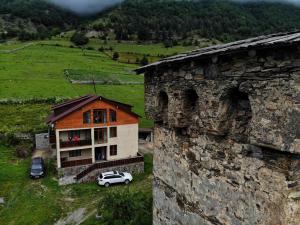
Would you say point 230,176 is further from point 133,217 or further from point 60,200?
point 60,200

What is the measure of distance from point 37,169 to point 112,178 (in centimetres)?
678

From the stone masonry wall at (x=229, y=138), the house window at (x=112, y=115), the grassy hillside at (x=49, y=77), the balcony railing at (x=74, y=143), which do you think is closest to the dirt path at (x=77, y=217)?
the balcony railing at (x=74, y=143)

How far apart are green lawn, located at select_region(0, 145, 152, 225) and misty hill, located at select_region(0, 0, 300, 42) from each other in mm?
106003

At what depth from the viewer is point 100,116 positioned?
111ft

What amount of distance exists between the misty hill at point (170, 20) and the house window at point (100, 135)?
101694 millimetres

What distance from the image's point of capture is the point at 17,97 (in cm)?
5266

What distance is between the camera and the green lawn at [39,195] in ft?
80.5

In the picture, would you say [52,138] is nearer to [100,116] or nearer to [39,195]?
[100,116]

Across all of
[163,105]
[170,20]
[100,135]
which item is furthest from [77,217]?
[170,20]

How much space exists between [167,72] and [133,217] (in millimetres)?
12844

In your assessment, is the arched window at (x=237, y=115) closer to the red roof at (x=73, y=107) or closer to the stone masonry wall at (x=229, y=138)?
the stone masonry wall at (x=229, y=138)

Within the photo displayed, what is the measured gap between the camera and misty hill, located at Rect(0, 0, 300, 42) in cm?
14150

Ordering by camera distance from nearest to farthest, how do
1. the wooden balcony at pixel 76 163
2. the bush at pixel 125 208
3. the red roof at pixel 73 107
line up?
the bush at pixel 125 208 < the red roof at pixel 73 107 < the wooden balcony at pixel 76 163

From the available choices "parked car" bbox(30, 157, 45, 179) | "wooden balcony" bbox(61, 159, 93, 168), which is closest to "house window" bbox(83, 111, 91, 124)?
"wooden balcony" bbox(61, 159, 93, 168)
